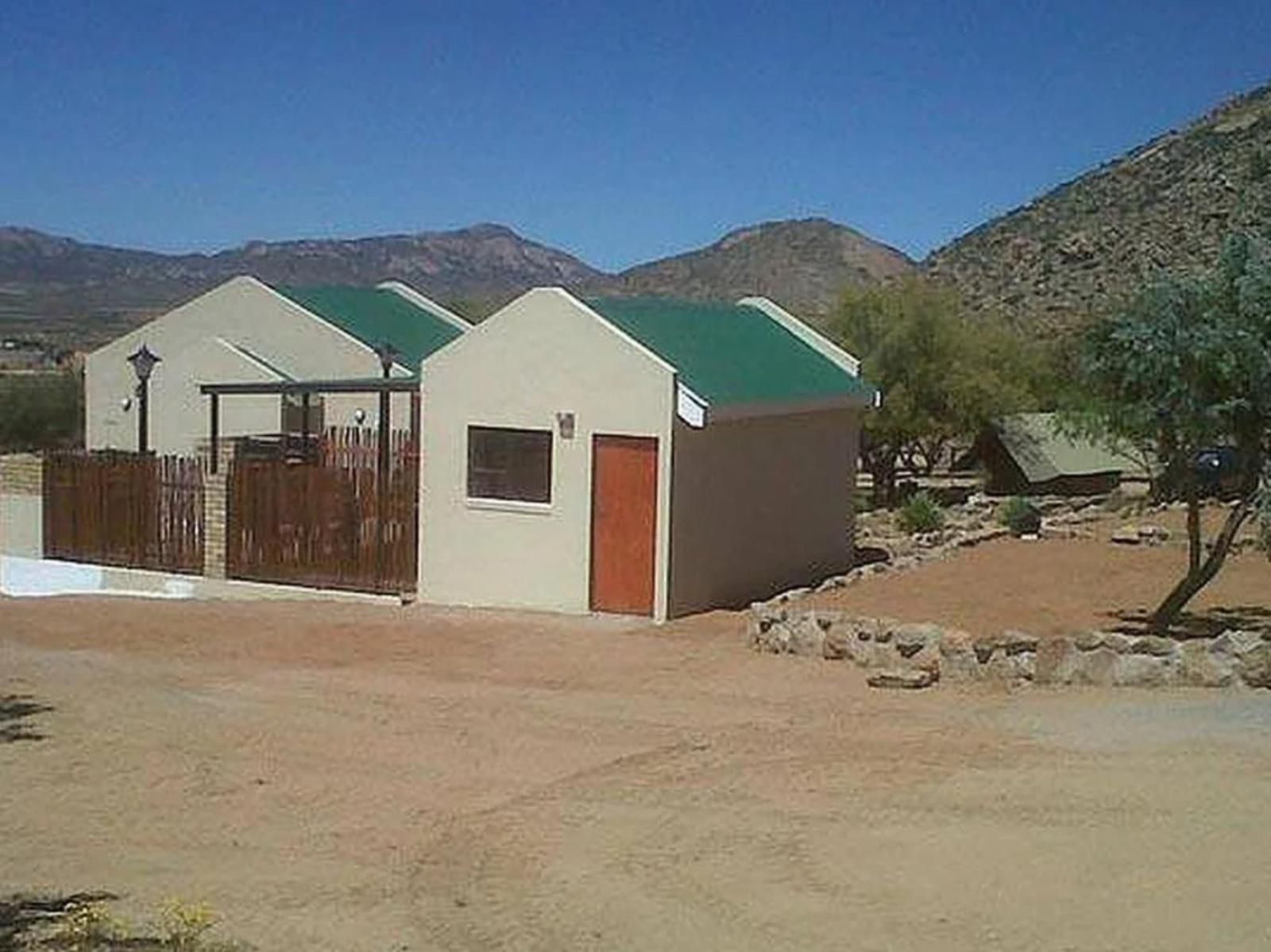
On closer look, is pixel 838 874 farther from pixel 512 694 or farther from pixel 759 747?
pixel 512 694

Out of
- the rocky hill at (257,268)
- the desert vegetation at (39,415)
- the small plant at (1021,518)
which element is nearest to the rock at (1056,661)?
the small plant at (1021,518)

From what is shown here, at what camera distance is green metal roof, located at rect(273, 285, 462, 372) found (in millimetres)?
32656

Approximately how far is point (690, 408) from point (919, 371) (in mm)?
21158

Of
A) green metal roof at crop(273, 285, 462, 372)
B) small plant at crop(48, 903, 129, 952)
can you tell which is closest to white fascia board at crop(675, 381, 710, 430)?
green metal roof at crop(273, 285, 462, 372)

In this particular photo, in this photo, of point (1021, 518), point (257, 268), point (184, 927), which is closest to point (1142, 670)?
point (184, 927)

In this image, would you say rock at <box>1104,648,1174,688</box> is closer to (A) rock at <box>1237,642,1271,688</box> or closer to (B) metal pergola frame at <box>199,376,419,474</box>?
(A) rock at <box>1237,642,1271,688</box>

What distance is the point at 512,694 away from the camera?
53.3ft

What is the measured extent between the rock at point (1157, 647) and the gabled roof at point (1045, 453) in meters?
27.7

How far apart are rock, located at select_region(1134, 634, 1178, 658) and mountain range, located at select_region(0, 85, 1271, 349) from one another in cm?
638

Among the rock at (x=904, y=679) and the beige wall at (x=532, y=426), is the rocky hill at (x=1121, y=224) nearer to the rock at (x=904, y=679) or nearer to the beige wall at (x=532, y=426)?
the beige wall at (x=532, y=426)

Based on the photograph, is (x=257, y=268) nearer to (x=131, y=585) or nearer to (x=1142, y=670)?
(x=131, y=585)

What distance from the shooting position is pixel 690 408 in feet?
69.6

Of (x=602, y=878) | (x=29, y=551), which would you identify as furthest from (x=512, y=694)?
(x=29, y=551)

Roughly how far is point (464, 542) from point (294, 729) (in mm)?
8461
